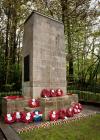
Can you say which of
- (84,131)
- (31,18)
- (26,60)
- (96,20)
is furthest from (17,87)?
(84,131)

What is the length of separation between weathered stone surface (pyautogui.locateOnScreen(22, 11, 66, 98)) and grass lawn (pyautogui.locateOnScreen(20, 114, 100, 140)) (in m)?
2.56

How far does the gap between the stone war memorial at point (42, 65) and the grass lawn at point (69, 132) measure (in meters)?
1.45

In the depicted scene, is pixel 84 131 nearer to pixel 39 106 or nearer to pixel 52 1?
pixel 39 106

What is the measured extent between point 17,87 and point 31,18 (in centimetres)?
726

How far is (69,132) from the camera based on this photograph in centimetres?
620

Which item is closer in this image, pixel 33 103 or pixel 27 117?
pixel 27 117

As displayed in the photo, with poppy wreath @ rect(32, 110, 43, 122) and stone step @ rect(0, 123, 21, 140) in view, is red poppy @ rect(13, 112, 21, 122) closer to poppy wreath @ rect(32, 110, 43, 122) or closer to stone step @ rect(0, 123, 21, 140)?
poppy wreath @ rect(32, 110, 43, 122)

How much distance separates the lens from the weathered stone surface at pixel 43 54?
9.08 metres

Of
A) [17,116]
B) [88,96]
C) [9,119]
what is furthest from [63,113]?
[88,96]

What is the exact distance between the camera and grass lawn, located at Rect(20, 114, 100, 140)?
5717mm

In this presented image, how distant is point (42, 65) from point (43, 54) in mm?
480

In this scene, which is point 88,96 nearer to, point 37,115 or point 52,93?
point 52,93

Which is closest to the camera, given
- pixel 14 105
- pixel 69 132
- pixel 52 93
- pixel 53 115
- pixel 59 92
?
pixel 69 132

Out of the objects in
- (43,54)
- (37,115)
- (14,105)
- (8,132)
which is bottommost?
(8,132)
